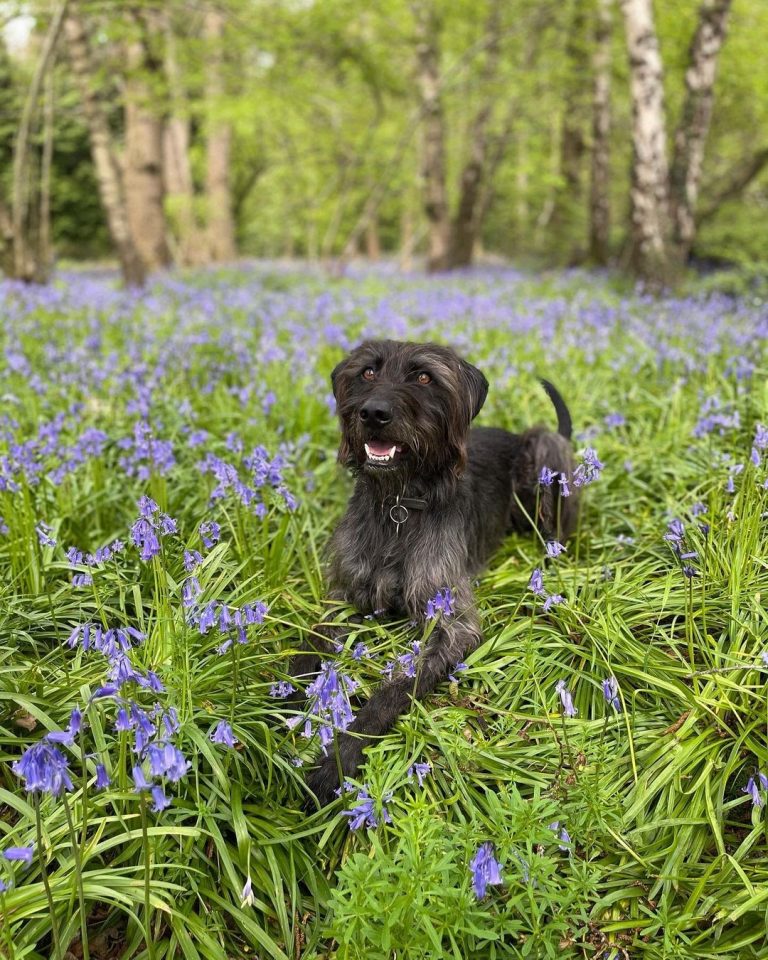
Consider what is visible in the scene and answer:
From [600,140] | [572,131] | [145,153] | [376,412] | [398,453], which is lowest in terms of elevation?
[398,453]

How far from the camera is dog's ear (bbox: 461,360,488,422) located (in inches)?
135

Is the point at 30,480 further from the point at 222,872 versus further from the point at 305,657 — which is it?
the point at 222,872

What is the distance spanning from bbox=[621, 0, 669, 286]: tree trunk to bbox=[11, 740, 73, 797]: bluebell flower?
433 inches

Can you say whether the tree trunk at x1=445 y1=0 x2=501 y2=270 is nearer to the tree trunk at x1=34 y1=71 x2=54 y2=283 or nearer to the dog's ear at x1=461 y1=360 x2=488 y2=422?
the tree trunk at x1=34 y1=71 x2=54 y2=283

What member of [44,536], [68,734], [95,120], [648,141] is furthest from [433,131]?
[68,734]

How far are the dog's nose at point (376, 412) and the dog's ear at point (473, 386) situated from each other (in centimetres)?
56

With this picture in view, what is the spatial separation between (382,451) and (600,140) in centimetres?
1649

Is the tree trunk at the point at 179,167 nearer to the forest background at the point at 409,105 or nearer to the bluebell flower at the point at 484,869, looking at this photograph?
the forest background at the point at 409,105

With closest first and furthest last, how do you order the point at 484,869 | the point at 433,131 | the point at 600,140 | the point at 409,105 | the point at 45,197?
the point at 484,869
the point at 45,197
the point at 600,140
the point at 433,131
the point at 409,105

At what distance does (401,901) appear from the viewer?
196 cm

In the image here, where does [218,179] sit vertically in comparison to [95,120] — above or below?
above

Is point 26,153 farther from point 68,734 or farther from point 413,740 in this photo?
point 68,734

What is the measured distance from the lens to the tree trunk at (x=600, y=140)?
1564cm

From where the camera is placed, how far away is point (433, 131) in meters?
16.7
